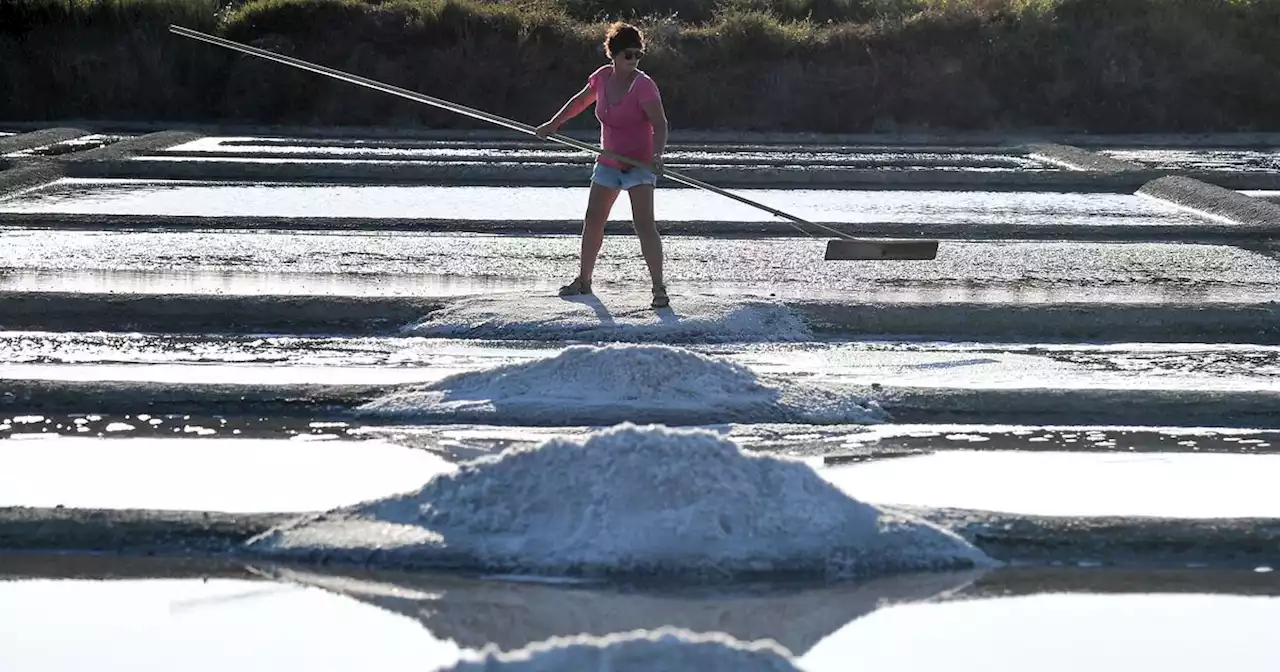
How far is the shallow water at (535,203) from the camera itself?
28.8 ft

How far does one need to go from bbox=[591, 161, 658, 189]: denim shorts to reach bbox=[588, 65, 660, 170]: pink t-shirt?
0.02 m

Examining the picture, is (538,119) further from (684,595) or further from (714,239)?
(684,595)

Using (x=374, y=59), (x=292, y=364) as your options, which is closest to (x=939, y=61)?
(x=374, y=59)

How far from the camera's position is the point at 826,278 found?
6.64 meters

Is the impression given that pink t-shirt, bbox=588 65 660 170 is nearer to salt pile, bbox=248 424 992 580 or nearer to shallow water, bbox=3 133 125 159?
salt pile, bbox=248 424 992 580

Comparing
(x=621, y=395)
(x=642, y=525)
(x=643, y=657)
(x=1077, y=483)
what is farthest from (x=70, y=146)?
(x=643, y=657)

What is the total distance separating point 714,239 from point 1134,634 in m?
5.14

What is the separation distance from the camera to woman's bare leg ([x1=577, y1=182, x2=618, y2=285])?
5668mm

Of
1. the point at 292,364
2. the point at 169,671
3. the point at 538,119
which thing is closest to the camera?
the point at 169,671

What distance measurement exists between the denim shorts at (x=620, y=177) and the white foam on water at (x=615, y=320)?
0.37 m

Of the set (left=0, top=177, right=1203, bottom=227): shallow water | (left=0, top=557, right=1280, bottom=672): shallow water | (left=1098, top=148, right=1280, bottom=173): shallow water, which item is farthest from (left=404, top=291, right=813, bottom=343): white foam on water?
(left=1098, top=148, right=1280, bottom=173): shallow water

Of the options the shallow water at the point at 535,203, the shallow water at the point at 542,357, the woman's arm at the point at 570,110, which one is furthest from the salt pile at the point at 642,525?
the shallow water at the point at 535,203

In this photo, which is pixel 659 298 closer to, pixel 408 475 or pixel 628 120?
pixel 628 120

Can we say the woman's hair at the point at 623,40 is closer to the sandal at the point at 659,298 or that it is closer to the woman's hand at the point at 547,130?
the woman's hand at the point at 547,130
